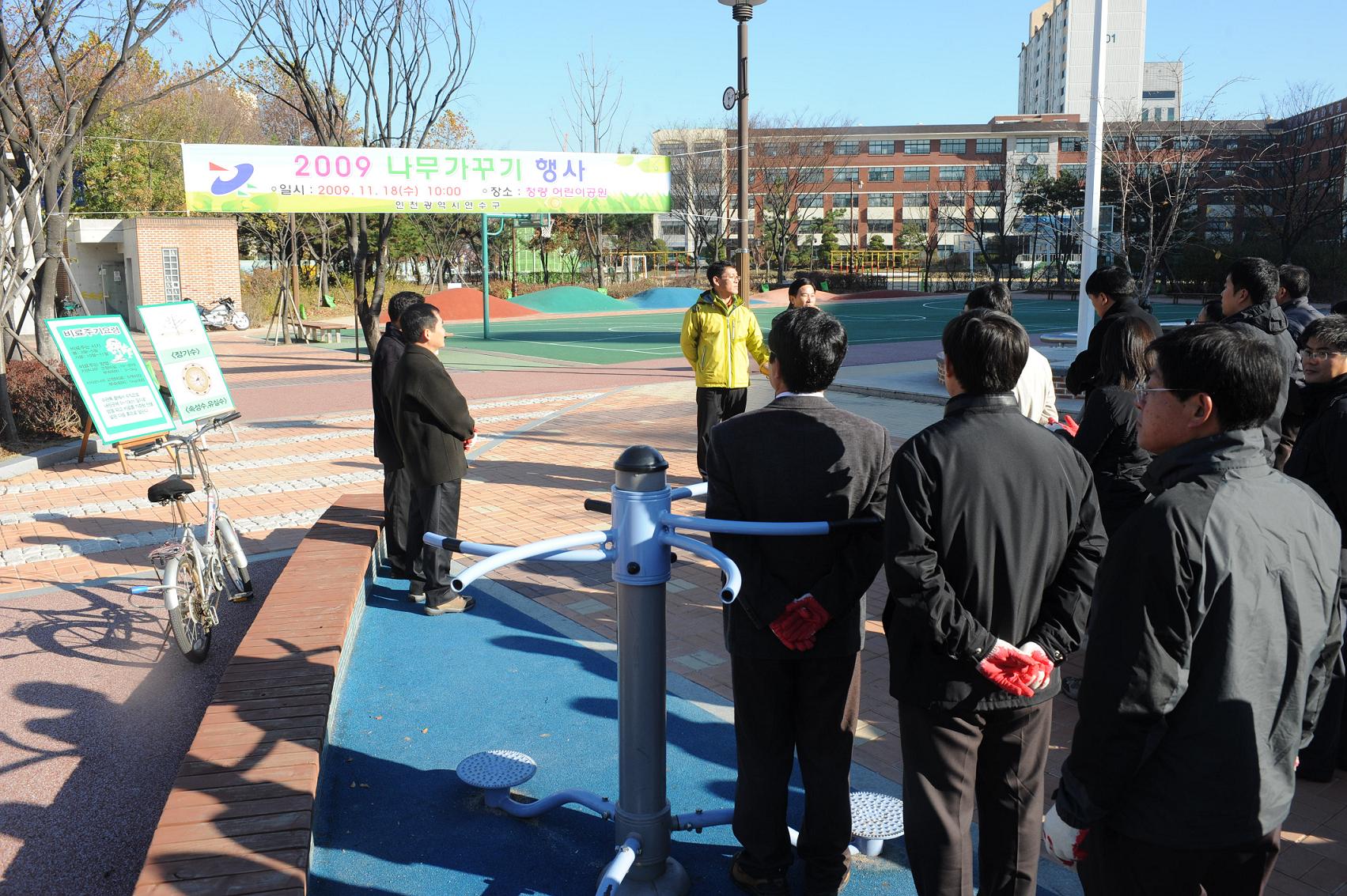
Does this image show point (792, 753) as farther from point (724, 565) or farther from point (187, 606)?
point (187, 606)

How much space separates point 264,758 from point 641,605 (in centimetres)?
157

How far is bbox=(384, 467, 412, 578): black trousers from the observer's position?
6.33m

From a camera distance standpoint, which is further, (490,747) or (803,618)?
(490,747)

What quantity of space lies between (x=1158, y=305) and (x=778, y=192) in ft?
80.8

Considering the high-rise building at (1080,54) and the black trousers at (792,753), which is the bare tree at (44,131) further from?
the high-rise building at (1080,54)

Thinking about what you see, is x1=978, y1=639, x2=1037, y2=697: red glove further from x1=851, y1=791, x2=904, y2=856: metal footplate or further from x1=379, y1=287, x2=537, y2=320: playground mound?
x1=379, y1=287, x2=537, y2=320: playground mound

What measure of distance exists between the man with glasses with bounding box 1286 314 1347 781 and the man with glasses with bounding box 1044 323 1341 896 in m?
1.80

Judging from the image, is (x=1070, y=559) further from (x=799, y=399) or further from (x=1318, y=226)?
(x=1318, y=226)

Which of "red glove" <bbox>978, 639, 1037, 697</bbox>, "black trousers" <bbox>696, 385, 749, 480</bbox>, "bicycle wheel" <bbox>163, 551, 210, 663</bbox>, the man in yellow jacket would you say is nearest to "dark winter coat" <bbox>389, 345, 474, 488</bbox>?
"bicycle wheel" <bbox>163, 551, 210, 663</bbox>

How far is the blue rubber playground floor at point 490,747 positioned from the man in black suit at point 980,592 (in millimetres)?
781

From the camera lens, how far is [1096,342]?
5.12 meters

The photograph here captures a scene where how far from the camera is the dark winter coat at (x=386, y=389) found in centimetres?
599

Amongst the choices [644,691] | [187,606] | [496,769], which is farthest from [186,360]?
[644,691]

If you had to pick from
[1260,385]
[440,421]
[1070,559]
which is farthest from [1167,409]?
[440,421]
